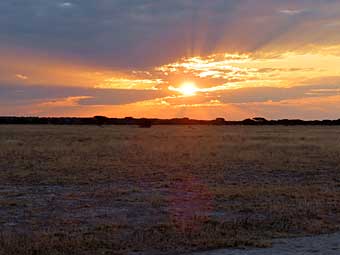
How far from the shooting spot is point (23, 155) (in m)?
30.5

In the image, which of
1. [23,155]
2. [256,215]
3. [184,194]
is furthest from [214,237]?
[23,155]

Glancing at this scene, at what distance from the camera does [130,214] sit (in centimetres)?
1371

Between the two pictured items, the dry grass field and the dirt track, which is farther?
the dry grass field

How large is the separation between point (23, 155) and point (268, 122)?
5408 inches

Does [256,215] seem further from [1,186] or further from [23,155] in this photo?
[23,155]

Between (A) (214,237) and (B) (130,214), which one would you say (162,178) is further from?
(A) (214,237)

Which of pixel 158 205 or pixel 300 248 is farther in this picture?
pixel 158 205

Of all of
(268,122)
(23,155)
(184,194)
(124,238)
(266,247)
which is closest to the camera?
Result: (266,247)

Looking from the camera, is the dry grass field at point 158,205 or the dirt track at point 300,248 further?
the dry grass field at point 158,205

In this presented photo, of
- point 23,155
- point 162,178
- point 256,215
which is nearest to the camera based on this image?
point 256,215

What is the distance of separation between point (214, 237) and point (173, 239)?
0.78 m

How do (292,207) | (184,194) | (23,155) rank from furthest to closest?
1. (23,155)
2. (184,194)
3. (292,207)

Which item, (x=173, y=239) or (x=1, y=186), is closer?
(x=173, y=239)

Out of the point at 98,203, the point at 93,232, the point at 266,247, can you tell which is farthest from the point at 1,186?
the point at 266,247
